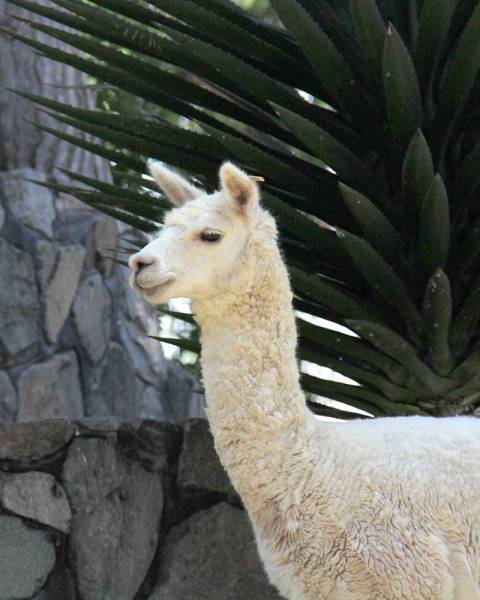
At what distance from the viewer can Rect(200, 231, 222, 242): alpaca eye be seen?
10.5ft

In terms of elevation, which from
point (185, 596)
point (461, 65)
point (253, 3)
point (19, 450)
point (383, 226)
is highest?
point (253, 3)

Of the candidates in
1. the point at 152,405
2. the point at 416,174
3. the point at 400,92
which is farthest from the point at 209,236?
the point at 152,405

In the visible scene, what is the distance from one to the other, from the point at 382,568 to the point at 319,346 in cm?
157

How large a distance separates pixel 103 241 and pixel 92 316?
1.53ft

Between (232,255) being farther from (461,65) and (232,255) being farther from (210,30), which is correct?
(210,30)

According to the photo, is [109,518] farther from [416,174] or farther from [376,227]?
[416,174]

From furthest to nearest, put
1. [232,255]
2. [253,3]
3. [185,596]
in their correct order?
[253,3]
[185,596]
[232,255]

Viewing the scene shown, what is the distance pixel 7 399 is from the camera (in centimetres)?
649

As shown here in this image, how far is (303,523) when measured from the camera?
10.1 feet

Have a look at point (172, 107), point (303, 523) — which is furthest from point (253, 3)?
point (303, 523)

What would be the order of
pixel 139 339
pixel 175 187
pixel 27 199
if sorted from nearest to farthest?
pixel 175 187 < pixel 27 199 < pixel 139 339

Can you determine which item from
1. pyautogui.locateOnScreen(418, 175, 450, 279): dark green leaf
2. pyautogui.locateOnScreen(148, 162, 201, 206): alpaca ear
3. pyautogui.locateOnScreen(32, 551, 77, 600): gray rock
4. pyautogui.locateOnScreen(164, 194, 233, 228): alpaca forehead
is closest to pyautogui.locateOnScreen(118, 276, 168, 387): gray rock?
pyautogui.locateOnScreen(32, 551, 77, 600): gray rock

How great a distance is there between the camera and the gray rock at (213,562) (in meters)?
4.32

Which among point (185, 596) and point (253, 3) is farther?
point (253, 3)
